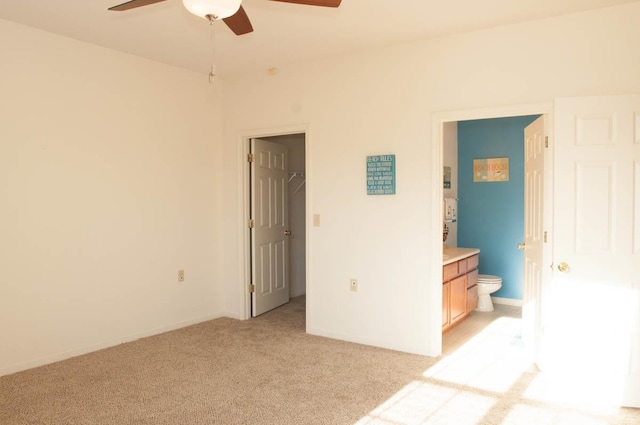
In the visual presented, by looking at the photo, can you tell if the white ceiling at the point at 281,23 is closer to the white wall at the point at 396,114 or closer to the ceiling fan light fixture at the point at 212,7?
→ the white wall at the point at 396,114

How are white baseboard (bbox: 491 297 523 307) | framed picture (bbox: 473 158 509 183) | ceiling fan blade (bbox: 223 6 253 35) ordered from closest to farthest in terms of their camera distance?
1. ceiling fan blade (bbox: 223 6 253 35)
2. white baseboard (bbox: 491 297 523 307)
3. framed picture (bbox: 473 158 509 183)

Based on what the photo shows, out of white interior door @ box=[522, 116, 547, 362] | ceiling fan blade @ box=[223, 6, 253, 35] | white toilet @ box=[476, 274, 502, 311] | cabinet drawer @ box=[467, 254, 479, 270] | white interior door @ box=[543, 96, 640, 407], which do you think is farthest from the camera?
white toilet @ box=[476, 274, 502, 311]

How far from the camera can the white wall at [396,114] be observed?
305 cm

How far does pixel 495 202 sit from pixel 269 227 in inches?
110

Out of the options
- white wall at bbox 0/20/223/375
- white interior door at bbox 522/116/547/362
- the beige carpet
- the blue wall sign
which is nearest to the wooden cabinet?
the beige carpet

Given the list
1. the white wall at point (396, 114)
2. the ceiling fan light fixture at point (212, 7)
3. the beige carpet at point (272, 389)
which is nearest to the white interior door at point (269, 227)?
the white wall at point (396, 114)

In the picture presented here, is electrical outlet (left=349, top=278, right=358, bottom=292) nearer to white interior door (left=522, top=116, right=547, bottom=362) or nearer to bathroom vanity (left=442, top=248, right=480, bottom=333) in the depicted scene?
bathroom vanity (left=442, top=248, right=480, bottom=333)

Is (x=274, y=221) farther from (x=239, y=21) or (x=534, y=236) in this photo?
(x=239, y=21)

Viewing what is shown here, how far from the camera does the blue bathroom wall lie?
5281 mm

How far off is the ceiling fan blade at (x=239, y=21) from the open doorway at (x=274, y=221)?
82.0 inches

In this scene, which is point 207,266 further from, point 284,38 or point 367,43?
point 367,43

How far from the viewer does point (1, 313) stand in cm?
325

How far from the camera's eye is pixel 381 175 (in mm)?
3791

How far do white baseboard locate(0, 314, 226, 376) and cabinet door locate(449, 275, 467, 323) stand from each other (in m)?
2.53
